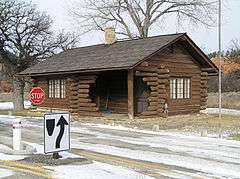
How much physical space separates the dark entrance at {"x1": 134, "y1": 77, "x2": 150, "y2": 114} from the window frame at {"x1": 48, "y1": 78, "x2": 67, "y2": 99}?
17.4ft

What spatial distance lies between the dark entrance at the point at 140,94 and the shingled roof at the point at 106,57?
1.90 metres

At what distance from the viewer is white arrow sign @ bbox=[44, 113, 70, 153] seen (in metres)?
10.4

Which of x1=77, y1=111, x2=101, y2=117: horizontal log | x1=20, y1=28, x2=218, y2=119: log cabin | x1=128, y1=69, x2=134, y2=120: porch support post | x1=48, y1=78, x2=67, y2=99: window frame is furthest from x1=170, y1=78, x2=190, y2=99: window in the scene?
x1=48, y1=78, x2=67, y2=99: window frame

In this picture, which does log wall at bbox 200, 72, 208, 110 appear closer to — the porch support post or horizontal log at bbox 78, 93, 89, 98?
the porch support post

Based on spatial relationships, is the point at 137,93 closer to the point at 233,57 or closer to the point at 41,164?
the point at 41,164

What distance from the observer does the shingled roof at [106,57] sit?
965 inches

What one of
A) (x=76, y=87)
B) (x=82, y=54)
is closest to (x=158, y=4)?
(x=82, y=54)

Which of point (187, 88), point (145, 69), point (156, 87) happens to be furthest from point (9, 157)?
point (187, 88)

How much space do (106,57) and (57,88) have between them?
513cm

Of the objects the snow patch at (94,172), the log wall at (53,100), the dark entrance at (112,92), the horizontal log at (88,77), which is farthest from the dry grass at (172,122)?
the snow patch at (94,172)

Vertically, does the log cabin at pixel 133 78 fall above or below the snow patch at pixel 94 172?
above

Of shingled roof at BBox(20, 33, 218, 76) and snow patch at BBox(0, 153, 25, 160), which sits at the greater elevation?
shingled roof at BBox(20, 33, 218, 76)

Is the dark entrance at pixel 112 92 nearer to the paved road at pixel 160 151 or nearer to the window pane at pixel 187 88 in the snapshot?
the window pane at pixel 187 88

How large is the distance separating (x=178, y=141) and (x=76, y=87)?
1326 cm
